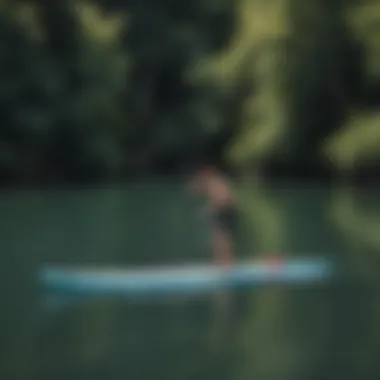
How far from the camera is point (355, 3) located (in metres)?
24.7

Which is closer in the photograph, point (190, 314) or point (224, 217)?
point (190, 314)

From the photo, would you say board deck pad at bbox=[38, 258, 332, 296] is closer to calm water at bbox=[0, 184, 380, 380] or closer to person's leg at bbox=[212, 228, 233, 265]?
calm water at bbox=[0, 184, 380, 380]

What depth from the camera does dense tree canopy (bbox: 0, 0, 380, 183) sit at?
25094 millimetres

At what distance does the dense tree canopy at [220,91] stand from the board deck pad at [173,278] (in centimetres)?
1135

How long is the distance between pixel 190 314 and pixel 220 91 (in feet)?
59.5

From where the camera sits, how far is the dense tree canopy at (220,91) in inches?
988

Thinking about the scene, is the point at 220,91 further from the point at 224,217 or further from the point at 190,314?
the point at 190,314

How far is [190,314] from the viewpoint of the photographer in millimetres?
10773

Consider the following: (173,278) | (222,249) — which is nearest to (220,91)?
(222,249)

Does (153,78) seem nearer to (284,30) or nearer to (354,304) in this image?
(284,30)

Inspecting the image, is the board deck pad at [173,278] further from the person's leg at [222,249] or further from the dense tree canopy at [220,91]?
the dense tree canopy at [220,91]

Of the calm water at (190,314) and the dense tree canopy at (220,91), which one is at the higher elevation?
the dense tree canopy at (220,91)

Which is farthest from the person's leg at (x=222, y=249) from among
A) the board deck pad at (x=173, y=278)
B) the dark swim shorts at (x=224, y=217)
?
the board deck pad at (x=173, y=278)

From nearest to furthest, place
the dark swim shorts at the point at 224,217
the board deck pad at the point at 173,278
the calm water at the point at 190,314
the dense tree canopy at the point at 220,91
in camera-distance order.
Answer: the calm water at the point at 190,314, the board deck pad at the point at 173,278, the dark swim shorts at the point at 224,217, the dense tree canopy at the point at 220,91
